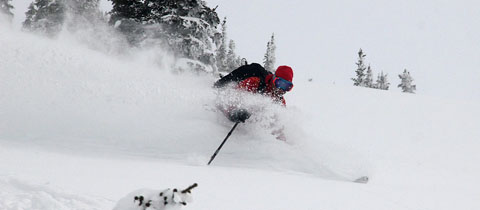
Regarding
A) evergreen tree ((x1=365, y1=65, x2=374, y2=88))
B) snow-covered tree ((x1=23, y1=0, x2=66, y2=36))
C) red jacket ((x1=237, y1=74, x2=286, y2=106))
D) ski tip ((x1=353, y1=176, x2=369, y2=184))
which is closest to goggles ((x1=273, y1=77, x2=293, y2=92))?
red jacket ((x1=237, y1=74, x2=286, y2=106))

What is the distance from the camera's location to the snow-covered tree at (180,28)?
48.5 feet

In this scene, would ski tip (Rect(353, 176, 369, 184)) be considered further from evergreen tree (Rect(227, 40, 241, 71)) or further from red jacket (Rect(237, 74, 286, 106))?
evergreen tree (Rect(227, 40, 241, 71))

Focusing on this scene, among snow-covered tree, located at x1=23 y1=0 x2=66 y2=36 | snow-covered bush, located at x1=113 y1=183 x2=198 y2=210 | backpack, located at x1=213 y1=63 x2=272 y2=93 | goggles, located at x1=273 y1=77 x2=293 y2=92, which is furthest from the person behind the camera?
snow-covered tree, located at x1=23 y1=0 x2=66 y2=36

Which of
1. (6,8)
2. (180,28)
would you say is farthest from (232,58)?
(180,28)

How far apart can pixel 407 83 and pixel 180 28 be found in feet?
128

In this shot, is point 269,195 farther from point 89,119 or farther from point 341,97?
point 341,97

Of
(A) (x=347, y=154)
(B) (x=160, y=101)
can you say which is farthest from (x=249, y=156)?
(B) (x=160, y=101)

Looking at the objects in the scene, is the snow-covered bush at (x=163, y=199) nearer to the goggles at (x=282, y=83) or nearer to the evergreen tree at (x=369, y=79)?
the goggles at (x=282, y=83)

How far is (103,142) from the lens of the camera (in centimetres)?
656

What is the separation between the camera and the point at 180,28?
1488 cm

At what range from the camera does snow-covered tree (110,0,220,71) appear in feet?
48.5

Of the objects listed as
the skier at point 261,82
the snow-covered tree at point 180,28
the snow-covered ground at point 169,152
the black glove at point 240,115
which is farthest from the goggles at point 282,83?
the snow-covered tree at point 180,28

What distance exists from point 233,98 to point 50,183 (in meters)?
4.54

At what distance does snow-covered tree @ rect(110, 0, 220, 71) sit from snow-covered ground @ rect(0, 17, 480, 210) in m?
5.75
